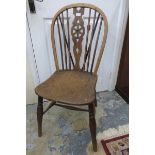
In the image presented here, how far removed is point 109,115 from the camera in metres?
1.60

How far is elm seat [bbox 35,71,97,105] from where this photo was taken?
1.09 m

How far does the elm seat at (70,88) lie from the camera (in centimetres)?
109

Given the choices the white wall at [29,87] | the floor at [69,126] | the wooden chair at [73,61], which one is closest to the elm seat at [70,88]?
the wooden chair at [73,61]

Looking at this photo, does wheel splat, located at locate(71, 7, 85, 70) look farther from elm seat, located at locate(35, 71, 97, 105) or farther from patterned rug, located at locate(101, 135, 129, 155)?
patterned rug, located at locate(101, 135, 129, 155)

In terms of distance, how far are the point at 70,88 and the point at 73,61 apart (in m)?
0.40

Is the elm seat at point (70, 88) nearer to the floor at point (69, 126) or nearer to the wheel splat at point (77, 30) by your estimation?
the wheel splat at point (77, 30)

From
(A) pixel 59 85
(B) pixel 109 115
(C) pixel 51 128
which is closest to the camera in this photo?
(A) pixel 59 85

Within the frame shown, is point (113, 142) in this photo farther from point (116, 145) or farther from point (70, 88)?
point (70, 88)

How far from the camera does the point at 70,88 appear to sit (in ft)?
3.91

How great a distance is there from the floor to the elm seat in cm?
44
